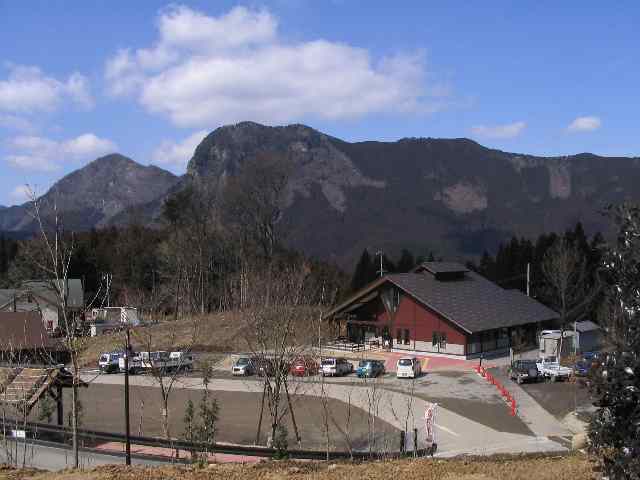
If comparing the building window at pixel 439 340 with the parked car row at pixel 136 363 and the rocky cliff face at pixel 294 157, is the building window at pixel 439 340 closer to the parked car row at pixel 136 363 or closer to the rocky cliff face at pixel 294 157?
the parked car row at pixel 136 363

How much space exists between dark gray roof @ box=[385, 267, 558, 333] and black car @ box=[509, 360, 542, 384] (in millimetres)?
6687

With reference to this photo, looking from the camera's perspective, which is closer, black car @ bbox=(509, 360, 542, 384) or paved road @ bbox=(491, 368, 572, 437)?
paved road @ bbox=(491, 368, 572, 437)

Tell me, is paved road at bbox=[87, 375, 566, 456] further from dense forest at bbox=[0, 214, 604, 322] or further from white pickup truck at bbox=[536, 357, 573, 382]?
dense forest at bbox=[0, 214, 604, 322]

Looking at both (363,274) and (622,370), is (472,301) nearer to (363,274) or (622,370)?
(363,274)

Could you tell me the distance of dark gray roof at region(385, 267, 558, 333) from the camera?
42.8m

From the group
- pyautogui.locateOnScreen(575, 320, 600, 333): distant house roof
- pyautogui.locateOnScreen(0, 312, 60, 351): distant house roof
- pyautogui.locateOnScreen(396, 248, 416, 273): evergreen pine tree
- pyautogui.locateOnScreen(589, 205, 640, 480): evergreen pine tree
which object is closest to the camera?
pyautogui.locateOnScreen(589, 205, 640, 480): evergreen pine tree

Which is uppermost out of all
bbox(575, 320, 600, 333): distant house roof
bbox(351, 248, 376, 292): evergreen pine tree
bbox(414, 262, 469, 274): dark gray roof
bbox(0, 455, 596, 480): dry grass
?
bbox(414, 262, 469, 274): dark gray roof

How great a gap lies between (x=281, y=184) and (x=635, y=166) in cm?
8774

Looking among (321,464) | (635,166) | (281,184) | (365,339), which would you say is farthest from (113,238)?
(635,166)

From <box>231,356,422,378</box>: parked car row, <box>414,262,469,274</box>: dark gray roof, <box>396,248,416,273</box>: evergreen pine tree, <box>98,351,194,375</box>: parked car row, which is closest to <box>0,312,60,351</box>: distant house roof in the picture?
<box>98,351,194,375</box>: parked car row

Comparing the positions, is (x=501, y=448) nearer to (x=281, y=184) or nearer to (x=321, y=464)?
(x=321, y=464)

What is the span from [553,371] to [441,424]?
11.4 metres

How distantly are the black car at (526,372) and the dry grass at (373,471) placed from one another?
2134 centimetres

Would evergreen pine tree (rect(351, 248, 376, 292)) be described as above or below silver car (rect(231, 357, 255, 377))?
above
